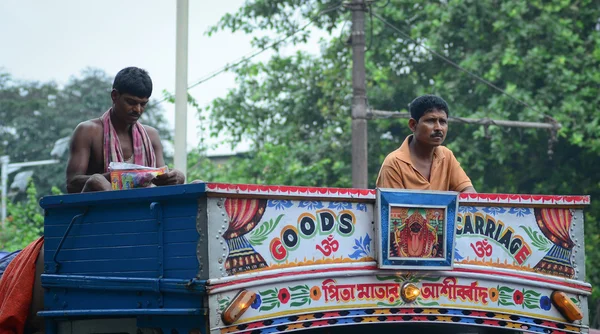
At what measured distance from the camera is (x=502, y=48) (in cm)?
1728

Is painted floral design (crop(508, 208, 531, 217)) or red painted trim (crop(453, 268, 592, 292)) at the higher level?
painted floral design (crop(508, 208, 531, 217))

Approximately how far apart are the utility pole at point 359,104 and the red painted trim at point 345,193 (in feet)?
26.0

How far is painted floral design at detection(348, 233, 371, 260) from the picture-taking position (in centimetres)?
450

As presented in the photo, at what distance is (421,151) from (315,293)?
57.2 inches

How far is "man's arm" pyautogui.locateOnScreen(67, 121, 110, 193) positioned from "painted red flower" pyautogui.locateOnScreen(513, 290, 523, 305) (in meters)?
2.37

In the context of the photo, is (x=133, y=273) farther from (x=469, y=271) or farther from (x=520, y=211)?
(x=520, y=211)

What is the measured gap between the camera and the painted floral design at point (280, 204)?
425cm

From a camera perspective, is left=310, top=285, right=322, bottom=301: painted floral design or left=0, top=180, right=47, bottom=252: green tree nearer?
left=310, top=285, right=322, bottom=301: painted floral design

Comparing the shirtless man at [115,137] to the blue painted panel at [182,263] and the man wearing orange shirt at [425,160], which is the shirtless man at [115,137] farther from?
the man wearing orange shirt at [425,160]

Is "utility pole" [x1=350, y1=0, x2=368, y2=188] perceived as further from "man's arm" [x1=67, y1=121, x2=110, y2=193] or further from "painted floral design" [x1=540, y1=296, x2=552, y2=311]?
"painted floral design" [x1=540, y1=296, x2=552, y2=311]

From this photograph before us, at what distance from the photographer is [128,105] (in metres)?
5.36

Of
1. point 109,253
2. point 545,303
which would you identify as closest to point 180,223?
point 109,253

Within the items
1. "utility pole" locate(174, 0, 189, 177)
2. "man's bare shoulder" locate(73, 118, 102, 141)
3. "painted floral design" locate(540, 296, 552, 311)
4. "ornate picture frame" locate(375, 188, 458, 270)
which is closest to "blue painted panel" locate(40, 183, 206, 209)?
"man's bare shoulder" locate(73, 118, 102, 141)

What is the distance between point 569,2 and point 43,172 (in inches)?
654
